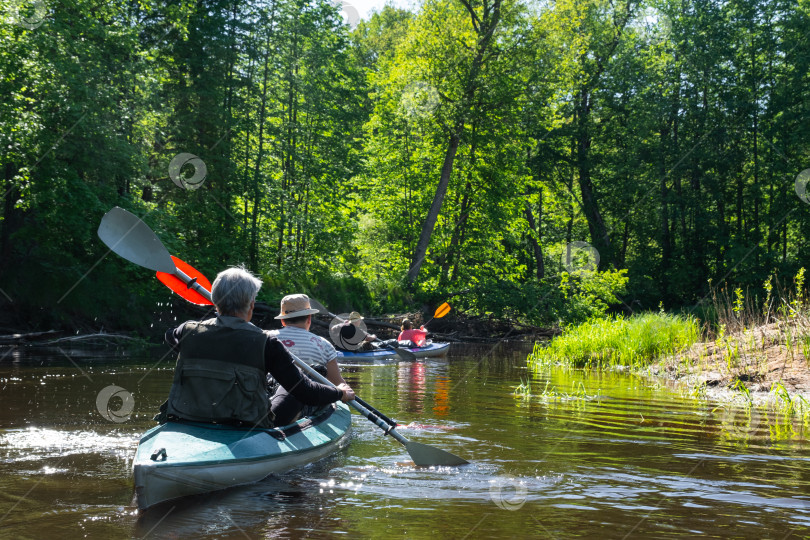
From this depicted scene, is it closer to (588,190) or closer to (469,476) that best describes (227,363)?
(469,476)

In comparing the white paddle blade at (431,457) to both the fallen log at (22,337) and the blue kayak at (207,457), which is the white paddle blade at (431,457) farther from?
the fallen log at (22,337)

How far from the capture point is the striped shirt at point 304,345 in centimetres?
660

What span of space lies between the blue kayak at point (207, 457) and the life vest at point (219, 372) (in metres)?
0.11

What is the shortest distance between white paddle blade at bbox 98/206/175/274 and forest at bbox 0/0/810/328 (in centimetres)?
1045

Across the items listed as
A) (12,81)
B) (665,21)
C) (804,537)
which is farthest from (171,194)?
(665,21)

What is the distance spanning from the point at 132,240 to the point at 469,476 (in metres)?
3.36

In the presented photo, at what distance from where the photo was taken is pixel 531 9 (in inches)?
1089

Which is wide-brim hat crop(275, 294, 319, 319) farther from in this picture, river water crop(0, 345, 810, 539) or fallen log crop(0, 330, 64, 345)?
fallen log crop(0, 330, 64, 345)

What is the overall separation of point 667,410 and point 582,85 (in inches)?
1154

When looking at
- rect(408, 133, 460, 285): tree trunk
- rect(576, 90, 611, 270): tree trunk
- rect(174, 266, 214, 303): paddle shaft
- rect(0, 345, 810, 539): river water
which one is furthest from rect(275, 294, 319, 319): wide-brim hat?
rect(576, 90, 611, 270): tree trunk

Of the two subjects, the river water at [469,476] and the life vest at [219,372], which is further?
the life vest at [219,372]

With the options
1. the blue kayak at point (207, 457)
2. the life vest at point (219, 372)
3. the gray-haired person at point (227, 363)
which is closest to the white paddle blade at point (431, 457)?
the blue kayak at point (207, 457)

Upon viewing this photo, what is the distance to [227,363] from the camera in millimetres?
4809

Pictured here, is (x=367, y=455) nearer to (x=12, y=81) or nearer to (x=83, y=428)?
(x=83, y=428)
